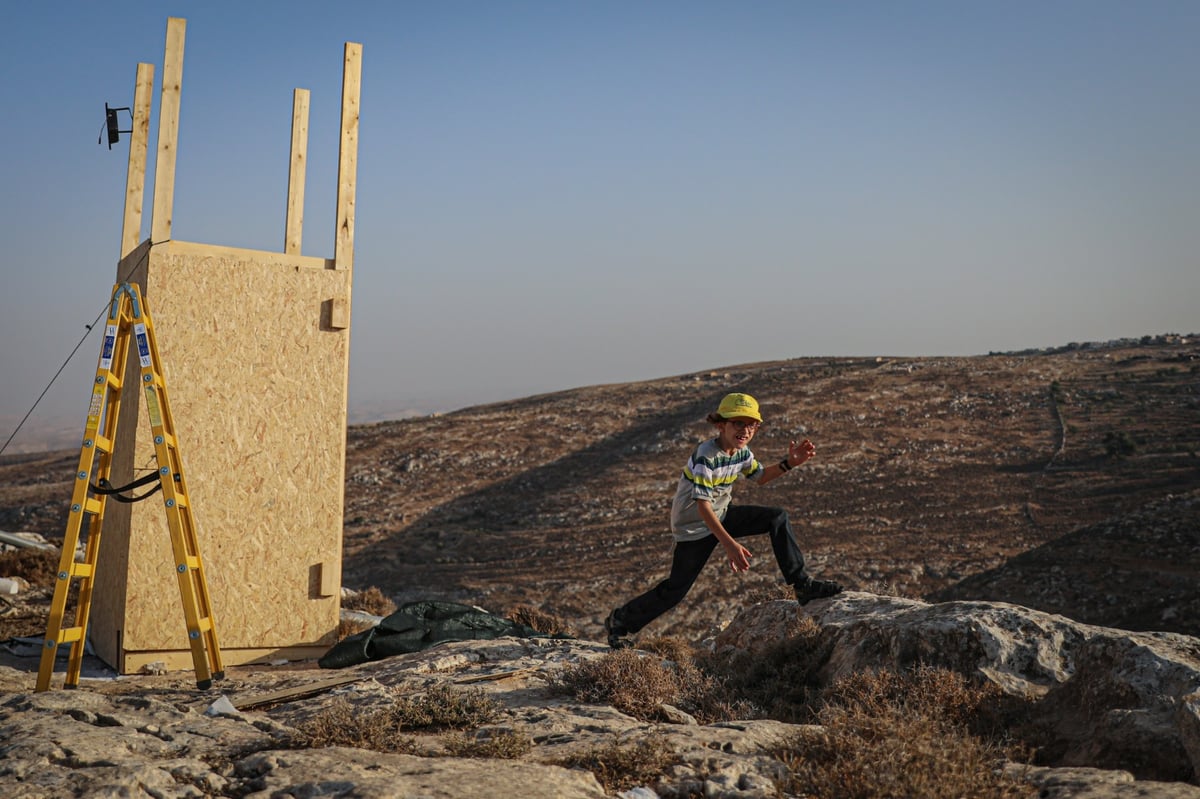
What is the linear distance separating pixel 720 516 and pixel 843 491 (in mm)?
13134

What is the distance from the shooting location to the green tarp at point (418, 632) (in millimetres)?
8070

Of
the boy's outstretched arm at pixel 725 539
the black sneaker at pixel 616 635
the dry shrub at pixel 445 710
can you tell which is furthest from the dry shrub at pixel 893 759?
the black sneaker at pixel 616 635

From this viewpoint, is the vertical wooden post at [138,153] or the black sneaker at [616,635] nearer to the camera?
the black sneaker at [616,635]

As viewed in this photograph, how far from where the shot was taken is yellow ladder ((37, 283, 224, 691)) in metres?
6.70

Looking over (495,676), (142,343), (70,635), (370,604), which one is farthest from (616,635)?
(370,604)

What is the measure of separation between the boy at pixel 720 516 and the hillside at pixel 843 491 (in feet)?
3.62

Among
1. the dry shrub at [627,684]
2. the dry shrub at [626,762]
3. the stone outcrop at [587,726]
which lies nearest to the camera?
the stone outcrop at [587,726]

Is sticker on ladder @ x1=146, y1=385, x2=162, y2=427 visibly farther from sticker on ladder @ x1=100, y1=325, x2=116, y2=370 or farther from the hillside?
the hillside

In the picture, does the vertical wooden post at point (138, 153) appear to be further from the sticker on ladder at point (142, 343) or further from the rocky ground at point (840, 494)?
the rocky ground at point (840, 494)

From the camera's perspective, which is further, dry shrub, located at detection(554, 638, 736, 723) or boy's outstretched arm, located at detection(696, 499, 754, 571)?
boy's outstretched arm, located at detection(696, 499, 754, 571)

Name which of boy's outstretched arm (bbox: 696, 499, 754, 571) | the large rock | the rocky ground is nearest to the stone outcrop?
the large rock

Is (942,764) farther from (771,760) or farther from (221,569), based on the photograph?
(221,569)

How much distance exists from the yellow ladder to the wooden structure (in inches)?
36.9

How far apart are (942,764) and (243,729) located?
3.35m
